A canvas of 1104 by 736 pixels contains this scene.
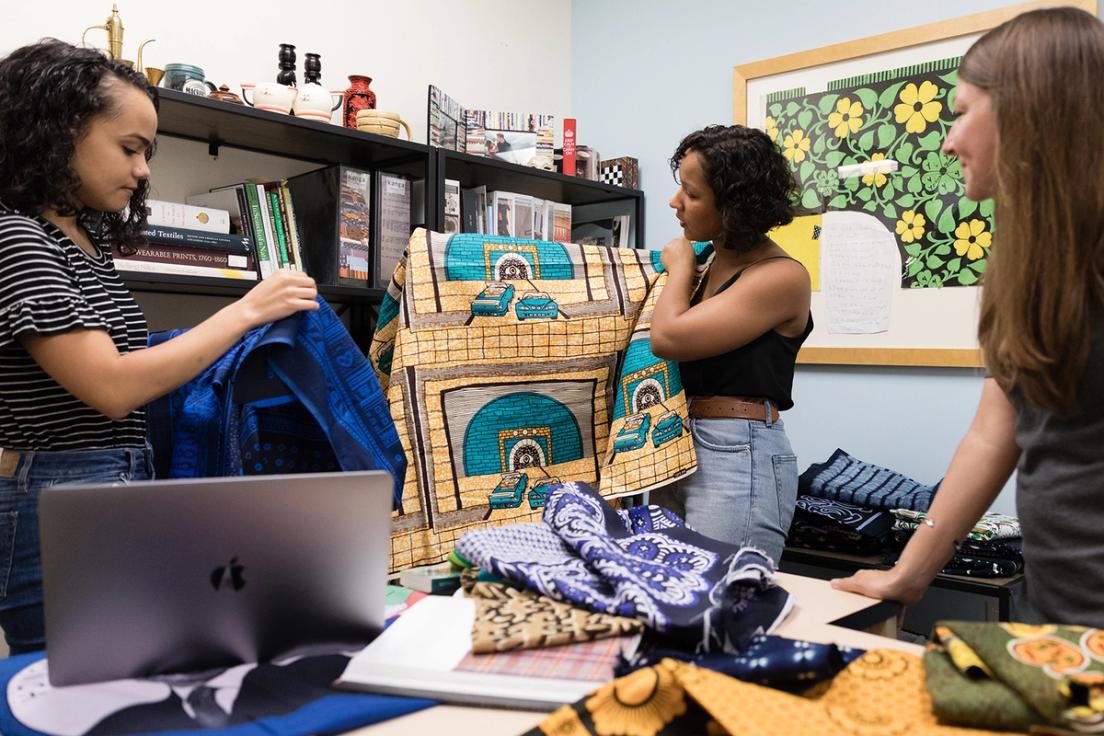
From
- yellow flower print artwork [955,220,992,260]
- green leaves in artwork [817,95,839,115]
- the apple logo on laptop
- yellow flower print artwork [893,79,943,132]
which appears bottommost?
the apple logo on laptop

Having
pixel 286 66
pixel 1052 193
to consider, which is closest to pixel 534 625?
pixel 1052 193

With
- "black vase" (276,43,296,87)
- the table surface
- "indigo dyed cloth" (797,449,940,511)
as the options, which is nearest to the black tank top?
the table surface

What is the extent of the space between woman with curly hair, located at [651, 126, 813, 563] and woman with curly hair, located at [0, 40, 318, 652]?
82 centimetres

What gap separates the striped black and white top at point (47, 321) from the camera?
1200 mm

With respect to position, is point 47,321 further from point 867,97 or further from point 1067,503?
point 867,97

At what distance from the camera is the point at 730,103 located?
3.19m

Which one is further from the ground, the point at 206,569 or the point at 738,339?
the point at 738,339

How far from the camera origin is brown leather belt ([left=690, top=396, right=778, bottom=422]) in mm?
1815

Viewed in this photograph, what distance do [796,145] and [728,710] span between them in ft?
8.67

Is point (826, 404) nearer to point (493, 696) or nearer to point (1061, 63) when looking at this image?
point (1061, 63)

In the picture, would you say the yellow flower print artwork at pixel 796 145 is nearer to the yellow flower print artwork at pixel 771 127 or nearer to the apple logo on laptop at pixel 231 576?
the yellow flower print artwork at pixel 771 127

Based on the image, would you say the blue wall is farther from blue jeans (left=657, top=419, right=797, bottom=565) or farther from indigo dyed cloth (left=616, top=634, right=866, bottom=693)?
indigo dyed cloth (left=616, top=634, right=866, bottom=693)

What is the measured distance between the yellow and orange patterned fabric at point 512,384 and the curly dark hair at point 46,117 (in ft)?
1.98

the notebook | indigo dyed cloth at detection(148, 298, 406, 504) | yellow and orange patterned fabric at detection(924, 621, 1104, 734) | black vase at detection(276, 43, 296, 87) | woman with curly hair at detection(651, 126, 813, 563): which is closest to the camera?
yellow and orange patterned fabric at detection(924, 621, 1104, 734)
